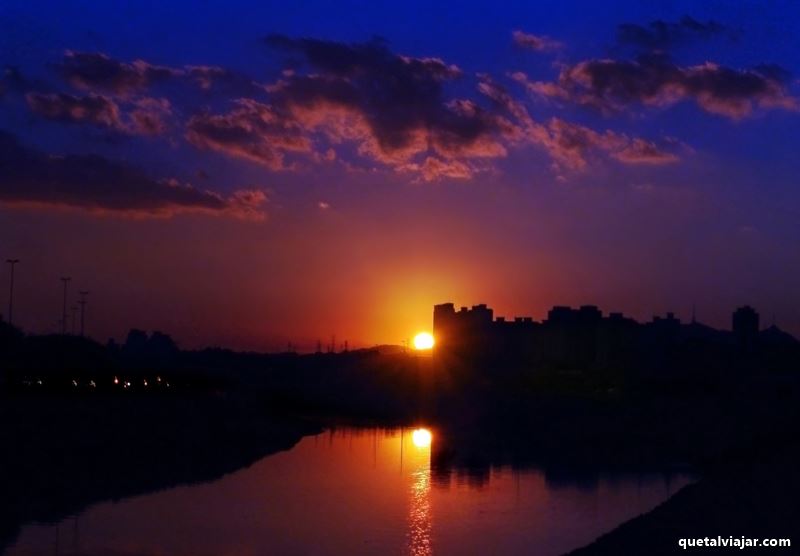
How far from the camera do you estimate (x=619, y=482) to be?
54.4 m

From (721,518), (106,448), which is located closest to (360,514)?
(721,518)

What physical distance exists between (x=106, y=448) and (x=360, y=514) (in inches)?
708

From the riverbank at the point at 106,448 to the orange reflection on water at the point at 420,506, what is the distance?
9.50m

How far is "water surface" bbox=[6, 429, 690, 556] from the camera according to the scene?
32969 millimetres

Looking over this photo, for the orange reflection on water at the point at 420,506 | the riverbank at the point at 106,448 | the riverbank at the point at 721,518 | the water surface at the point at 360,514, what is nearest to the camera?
the riverbank at the point at 721,518

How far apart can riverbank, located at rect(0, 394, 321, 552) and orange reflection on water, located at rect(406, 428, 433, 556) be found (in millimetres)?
9495

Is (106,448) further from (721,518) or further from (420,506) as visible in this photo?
(721,518)

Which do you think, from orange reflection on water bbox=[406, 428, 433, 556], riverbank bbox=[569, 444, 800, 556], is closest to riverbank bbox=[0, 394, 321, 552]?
orange reflection on water bbox=[406, 428, 433, 556]

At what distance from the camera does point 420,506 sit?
139ft

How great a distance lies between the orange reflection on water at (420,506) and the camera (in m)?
33.4

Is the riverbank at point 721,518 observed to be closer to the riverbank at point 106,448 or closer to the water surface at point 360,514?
the water surface at point 360,514

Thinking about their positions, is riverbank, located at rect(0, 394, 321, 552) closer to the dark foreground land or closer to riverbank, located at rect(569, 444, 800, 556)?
the dark foreground land

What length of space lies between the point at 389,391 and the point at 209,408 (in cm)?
8531

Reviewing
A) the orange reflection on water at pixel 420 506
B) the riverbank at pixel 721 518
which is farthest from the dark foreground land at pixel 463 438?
the orange reflection on water at pixel 420 506
